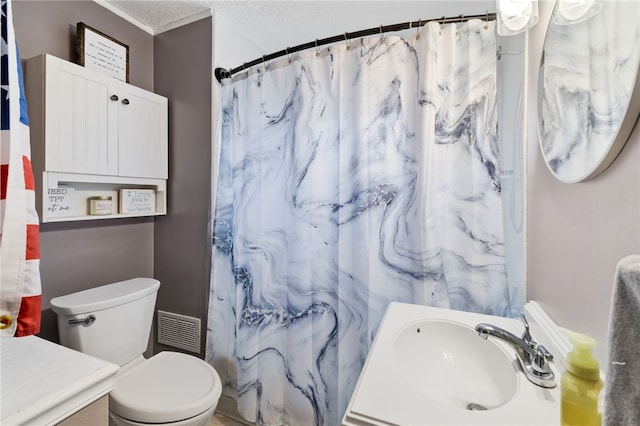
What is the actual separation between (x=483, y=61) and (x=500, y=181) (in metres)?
0.49

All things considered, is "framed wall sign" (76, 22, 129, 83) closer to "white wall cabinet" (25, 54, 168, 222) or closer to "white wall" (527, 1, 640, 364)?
"white wall cabinet" (25, 54, 168, 222)

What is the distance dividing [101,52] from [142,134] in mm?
447

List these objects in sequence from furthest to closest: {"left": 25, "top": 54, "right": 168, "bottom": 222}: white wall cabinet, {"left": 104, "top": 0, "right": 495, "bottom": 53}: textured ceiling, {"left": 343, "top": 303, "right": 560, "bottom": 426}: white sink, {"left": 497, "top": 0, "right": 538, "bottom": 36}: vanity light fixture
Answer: {"left": 104, "top": 0, "right": 495, "bottom": 53}: textured ceiling, {"left": 25, "top": 54, "right": 168, "bottom": 222}: white wall cabinet, {"left": 497, "top": 0, "right": 538, "bottom": 36}: vanity light fixture, {"left": 343, "top": 303, "right": 560, "bottom": 426}: white sink

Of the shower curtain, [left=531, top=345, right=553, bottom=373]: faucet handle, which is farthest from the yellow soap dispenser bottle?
the shower curtain

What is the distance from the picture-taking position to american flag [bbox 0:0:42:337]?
56 cm

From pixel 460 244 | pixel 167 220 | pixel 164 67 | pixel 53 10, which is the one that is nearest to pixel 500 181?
pixel 460 244

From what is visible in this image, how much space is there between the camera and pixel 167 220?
72.5 inches

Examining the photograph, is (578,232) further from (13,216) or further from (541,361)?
(13,216)

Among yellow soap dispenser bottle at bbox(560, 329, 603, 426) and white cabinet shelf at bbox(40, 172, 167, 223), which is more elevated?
white cabinet shelf at bbox(40, 172, 167, 223)

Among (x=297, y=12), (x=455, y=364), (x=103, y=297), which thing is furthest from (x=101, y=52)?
(x=455, y=364)

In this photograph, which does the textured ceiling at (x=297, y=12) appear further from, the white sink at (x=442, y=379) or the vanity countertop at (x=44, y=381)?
the vanity countertop at (x=44, y=381)

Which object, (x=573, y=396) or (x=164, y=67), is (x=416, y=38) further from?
(x=164, y=67)

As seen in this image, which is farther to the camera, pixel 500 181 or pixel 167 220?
pixel 167 220

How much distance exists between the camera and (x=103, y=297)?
141 centimetres
